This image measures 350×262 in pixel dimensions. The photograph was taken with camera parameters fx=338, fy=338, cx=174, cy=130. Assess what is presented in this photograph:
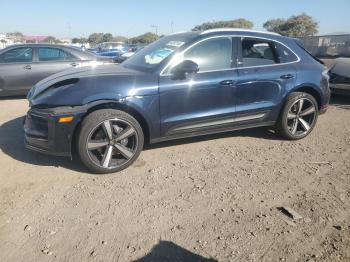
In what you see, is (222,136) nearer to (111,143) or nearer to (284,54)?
(284,54)

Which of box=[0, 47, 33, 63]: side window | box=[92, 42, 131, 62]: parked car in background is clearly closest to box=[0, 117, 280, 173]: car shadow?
box=[0, 47, 33, 63]: side window

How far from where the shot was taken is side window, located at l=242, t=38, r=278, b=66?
473 centimetres

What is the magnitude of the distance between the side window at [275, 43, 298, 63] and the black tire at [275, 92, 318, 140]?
509 mm

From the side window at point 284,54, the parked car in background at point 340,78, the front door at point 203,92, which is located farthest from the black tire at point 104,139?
the parked car in background at point 340,78

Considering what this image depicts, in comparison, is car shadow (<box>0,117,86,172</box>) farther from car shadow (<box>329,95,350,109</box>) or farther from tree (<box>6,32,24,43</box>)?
tree (<box>6,32,24,43</box>)

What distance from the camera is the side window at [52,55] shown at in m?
8.22

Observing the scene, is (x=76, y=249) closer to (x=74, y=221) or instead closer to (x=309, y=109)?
(x=74, y=221)

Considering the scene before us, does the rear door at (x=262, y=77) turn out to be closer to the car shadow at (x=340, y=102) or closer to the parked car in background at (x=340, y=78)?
the parked car in background at (x=340, y=78)

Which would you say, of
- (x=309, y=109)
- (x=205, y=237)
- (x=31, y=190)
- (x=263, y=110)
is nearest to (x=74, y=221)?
(x=31, y=190)

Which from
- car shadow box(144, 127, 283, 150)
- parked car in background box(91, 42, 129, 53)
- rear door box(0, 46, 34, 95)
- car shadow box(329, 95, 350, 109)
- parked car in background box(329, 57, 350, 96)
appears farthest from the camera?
parked car in background box(91, 42, 129, 53)

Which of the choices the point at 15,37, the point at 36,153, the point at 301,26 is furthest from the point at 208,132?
the point at 15,37

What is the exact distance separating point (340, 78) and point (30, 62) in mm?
7193

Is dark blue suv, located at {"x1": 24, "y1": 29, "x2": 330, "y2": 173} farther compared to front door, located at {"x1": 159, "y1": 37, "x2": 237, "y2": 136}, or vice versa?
front door, located at {"x1": 159, "y1": 37, "x2": 237, "y2": 136}

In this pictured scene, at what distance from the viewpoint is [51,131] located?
151 inches
